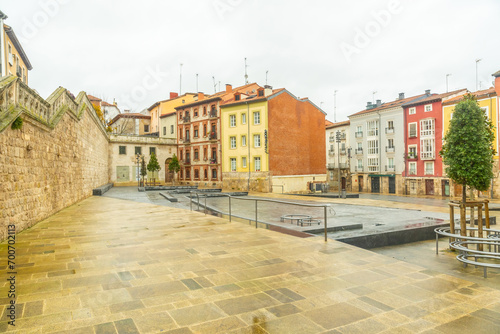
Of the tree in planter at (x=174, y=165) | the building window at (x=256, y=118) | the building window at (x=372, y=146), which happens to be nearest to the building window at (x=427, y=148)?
the building window at (x=372, y=146)

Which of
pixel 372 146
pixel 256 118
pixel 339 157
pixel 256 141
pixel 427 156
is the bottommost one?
pixel 427 156

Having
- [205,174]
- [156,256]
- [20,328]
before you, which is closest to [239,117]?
[205,174]

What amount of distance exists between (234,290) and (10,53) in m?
35.6

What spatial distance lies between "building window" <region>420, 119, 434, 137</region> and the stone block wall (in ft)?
128

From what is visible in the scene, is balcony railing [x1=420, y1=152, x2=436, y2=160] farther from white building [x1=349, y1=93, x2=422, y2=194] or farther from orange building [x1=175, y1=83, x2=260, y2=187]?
orange building [x1=175, y1=83, x2=260, y2=187]

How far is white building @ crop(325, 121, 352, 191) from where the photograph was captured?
53.5m

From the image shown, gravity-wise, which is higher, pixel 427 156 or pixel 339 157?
pixel 339 157

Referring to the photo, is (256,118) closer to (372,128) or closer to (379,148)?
(372,128)

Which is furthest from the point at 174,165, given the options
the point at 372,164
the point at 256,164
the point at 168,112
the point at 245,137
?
the point at 372,164

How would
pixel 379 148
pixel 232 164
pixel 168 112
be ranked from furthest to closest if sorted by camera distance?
1. pixel 168 112
2. pixel 379 148
3. pixel 232 164

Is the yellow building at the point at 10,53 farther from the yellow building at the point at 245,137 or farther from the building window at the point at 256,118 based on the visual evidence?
the building window at the point at 256,118

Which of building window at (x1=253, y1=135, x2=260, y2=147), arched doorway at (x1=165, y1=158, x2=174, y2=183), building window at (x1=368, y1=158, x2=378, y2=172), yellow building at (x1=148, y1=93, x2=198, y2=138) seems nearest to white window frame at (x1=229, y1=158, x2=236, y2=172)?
building window at (x1=253, y1=135, x2=260, y2=147)

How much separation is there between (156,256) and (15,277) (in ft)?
6.94

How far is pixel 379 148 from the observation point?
47.6 metres
